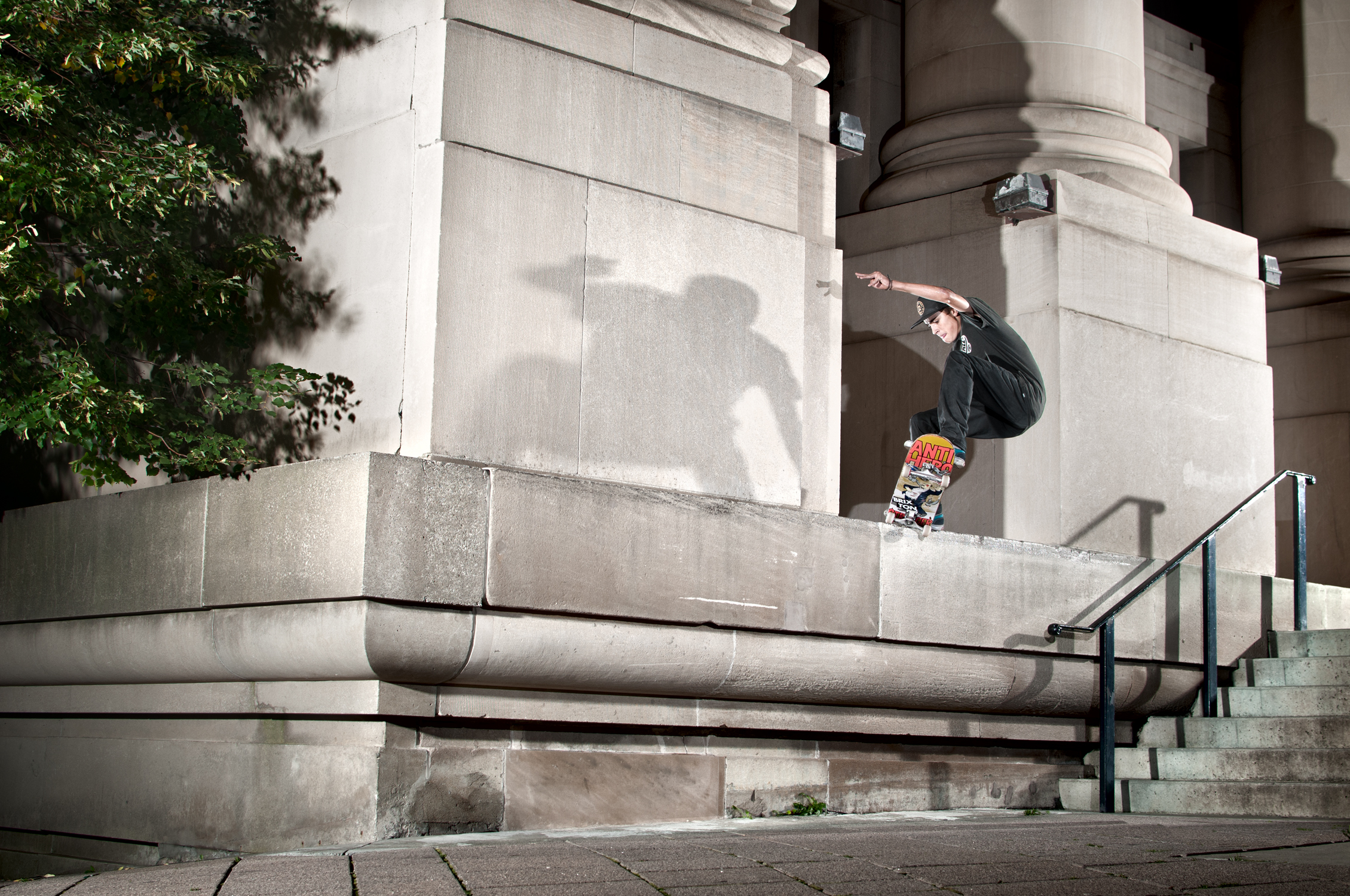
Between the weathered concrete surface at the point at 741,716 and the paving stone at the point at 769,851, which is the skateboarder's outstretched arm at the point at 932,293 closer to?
the weathered concrete surface at the point at 741,716

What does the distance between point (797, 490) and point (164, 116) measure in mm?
4131

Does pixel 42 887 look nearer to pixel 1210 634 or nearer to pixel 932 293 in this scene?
pixel 932 293

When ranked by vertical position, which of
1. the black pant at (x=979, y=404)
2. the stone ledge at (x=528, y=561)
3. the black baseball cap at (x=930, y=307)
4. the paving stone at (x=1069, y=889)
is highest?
the black baseball cap at (x=930, y=307)

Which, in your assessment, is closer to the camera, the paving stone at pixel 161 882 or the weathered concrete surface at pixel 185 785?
the paving stone at pixel 161 882

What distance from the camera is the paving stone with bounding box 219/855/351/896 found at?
457cm

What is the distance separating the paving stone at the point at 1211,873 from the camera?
15.6ft

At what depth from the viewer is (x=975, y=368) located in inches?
381

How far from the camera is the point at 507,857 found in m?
5.34

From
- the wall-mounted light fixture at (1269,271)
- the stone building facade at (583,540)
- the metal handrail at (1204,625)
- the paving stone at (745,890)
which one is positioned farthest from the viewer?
the wall-mounted light fixture at (1269,271)

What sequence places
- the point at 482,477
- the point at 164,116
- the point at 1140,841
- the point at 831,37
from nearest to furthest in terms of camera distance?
the point at 1140,841
the point at 482,477
the point at 164,116
the point at 831,37

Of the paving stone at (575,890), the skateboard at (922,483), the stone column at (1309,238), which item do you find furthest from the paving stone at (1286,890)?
the stone column at (1309,238)

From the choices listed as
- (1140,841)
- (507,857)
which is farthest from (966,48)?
(507,857)

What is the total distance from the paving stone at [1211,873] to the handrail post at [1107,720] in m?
3.47

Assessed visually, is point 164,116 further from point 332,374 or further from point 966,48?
point 966,48
